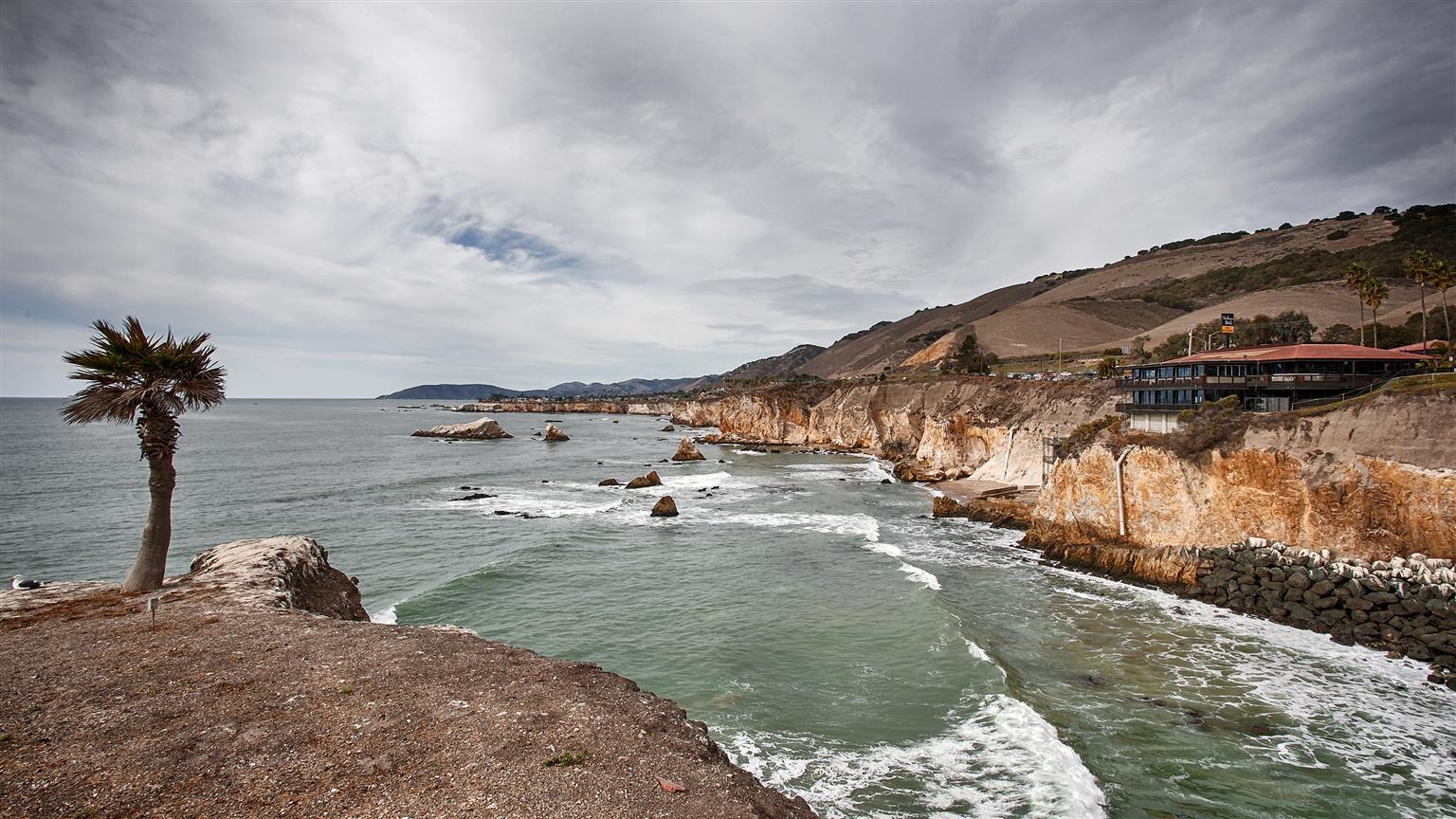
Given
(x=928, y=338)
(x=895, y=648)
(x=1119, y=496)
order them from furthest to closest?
(x=928, y=338) < (x=1119, y=496) < (x=895, y=648)

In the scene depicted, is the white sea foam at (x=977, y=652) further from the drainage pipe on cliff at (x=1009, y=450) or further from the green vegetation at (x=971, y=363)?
the green vegetation at (x=971, y=363)

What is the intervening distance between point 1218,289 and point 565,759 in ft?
488

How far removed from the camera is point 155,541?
14625 mm

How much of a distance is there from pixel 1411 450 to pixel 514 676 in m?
27.0

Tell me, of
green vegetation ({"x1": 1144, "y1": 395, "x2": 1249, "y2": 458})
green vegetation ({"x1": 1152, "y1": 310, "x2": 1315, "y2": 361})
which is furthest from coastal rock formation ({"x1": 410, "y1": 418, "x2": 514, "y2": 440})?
green vegetation ({"x1": 1144, "y1": 395, "x2": 1249, "y2": 458})

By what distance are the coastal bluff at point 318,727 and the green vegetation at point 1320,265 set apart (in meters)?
100

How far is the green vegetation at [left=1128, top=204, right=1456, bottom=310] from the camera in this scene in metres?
86.4

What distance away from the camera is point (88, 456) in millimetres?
68500

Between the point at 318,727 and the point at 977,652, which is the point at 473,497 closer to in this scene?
the point at 977,652

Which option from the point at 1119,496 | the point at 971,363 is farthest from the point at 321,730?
the point at 971,363

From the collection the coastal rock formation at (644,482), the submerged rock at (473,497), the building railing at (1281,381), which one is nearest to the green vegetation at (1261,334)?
the building railing at (1281,381)

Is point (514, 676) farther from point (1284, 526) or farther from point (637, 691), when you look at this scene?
point (1284, 526)

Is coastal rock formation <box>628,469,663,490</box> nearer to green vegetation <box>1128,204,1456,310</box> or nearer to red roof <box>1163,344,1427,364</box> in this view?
red roof <box>1163,344,1427,364</box>

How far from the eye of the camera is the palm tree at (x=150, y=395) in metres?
14.0
